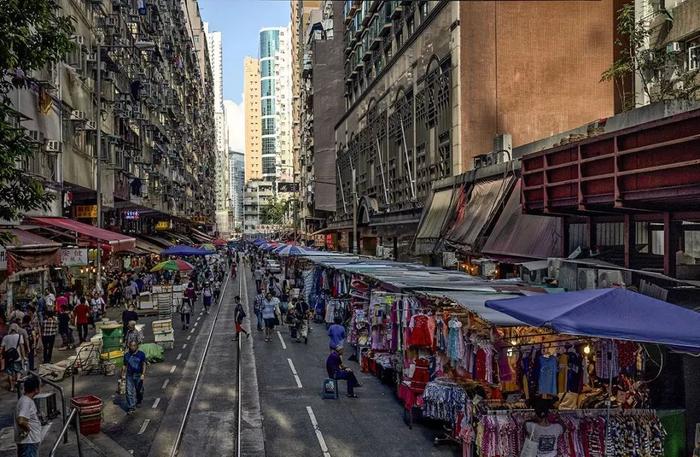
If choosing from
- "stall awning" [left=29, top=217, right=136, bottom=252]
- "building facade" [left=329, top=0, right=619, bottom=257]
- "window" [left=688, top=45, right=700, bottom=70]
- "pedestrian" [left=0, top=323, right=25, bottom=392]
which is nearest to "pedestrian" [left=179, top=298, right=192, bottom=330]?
"stall awning" [left=29, top=217, right=136, bottom=252]

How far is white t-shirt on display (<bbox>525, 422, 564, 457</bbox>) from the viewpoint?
30.8 ft

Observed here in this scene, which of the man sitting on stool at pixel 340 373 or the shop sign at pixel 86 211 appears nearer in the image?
the man sitting on stool at pixel 340 373

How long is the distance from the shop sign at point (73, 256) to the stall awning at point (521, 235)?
43.8 feet

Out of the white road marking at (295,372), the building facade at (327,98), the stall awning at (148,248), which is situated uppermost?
the building facade at (327,98)

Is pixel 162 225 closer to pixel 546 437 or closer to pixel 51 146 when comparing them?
pixel 51 146

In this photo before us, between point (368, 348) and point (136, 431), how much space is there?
7.52m

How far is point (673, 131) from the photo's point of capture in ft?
37.8

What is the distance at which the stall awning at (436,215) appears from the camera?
29375 mm

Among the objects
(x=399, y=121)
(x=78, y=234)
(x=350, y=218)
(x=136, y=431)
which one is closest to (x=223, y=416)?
(x=136, y=431)

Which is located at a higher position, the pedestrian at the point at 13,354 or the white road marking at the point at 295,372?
the pedestrian at the point at 13,354

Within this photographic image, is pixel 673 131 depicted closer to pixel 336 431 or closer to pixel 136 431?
pixel 336 431

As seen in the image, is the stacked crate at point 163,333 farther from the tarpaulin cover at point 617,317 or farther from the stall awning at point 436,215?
the tarpaulin cover at point 617,317

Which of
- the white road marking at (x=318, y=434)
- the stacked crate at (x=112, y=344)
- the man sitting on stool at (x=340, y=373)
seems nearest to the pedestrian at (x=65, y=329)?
the stacked crate at (x=112, y=344)

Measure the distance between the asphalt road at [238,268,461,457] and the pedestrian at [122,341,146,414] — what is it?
282 cm
